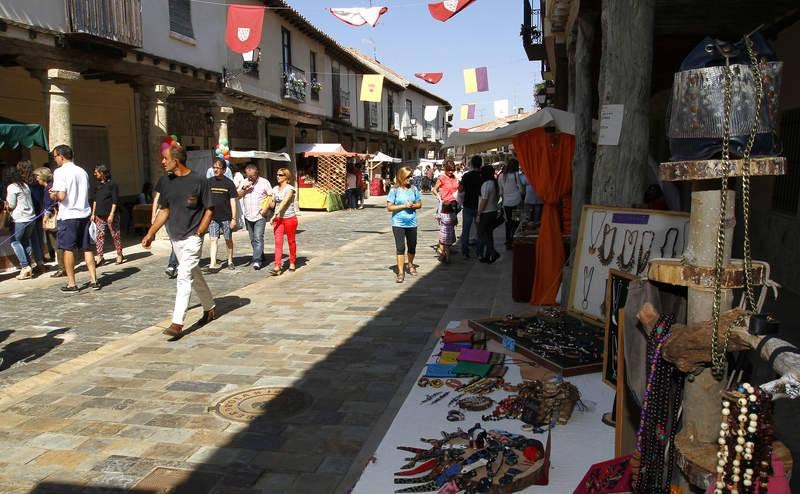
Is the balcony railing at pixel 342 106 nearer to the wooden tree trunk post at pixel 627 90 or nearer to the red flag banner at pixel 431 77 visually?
the red flag banner at pixel 431 77

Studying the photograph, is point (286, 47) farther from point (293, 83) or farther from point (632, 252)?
point (632, 252)

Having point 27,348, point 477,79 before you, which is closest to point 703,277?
point 27,348

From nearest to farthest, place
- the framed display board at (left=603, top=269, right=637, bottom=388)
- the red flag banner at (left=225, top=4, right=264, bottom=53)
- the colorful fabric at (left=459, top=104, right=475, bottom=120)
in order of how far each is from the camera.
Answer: the framed display board at (left=603, top=269, right=637, bottom=388) → the red flag banner at (left=225, top=4, right=264, bottom=53) → the colorful fabric at (left=459, top=104, right=475, bottom=120)

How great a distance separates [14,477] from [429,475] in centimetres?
231

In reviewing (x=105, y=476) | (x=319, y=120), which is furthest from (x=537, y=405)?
(x=319, y=120)

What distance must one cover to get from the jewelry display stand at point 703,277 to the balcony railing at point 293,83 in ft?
68.2

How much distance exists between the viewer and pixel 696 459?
5.16 feet

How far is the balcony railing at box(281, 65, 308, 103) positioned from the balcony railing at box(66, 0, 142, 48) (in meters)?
8.94

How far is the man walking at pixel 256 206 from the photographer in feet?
31.9

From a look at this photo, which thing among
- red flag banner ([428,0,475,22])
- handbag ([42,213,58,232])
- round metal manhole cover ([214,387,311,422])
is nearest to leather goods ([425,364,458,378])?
round metal manhole cover ([214,387,311,422])

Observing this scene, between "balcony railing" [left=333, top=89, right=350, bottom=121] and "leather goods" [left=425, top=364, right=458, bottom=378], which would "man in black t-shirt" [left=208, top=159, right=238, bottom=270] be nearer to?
"leather goods" [left=425, top=364, right=458, bottom=378]

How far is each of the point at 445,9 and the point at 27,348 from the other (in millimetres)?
8878

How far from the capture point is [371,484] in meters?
2.64

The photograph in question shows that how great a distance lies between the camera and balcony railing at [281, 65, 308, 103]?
21172 millimetres
